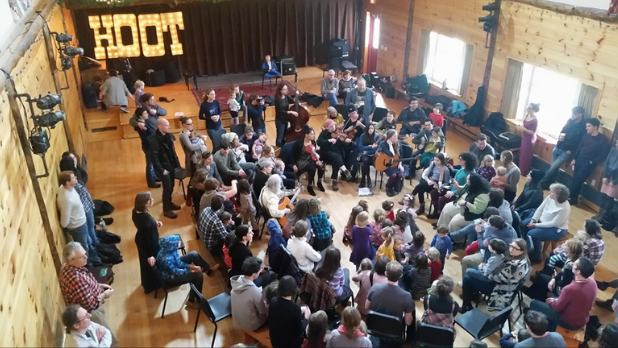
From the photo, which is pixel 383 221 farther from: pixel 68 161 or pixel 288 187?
pixel 68 161

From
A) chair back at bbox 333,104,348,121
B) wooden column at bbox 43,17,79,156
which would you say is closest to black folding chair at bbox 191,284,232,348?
wooden column at bbox 43,17,79,156

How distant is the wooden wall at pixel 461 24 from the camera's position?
10.2 m

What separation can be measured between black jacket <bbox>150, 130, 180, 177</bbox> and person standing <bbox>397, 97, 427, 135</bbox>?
4437 mm

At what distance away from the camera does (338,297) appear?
5.10 m

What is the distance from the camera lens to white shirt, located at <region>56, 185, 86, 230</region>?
558 cm

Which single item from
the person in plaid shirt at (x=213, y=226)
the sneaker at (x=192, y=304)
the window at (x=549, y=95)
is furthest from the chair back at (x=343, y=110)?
the sneaker at (x=192, y=304)

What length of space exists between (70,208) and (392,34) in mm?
10306

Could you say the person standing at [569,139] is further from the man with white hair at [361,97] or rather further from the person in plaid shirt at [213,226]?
the person in plaid shirt at [213,226]

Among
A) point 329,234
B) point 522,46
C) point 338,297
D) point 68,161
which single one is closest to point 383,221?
point 329,234

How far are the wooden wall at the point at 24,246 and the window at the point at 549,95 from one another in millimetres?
8033

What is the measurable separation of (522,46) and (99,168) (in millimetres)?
8259

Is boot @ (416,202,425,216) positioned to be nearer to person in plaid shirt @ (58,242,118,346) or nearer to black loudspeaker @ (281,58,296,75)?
person in plaid shirt @ (58,242,118,346)

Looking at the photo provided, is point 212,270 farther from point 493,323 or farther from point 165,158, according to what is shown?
point 493,323

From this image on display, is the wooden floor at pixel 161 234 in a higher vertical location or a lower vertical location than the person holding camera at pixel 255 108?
lower
